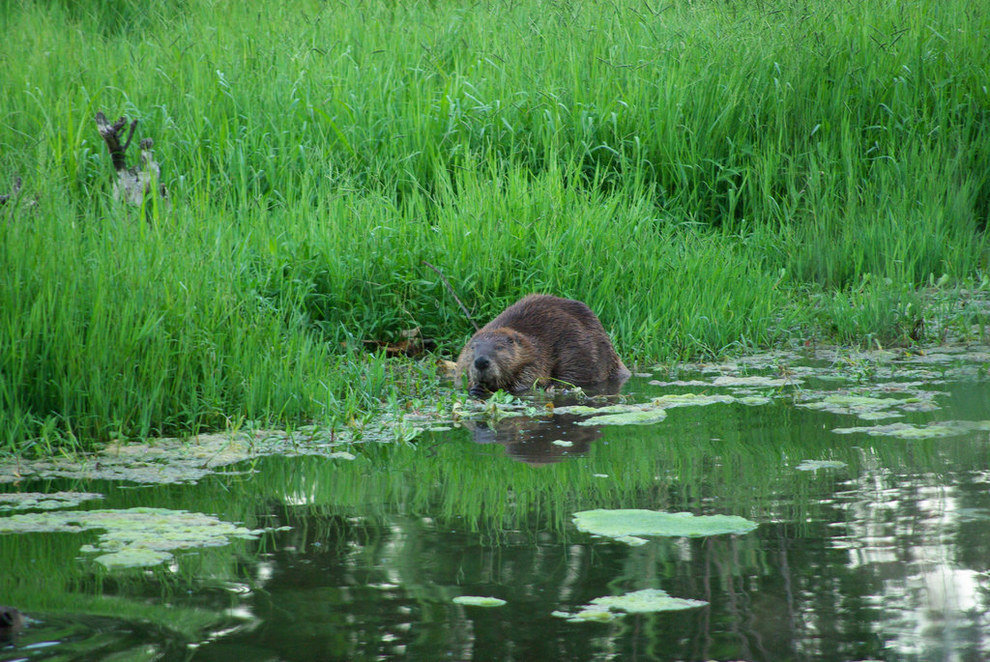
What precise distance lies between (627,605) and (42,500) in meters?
1.97

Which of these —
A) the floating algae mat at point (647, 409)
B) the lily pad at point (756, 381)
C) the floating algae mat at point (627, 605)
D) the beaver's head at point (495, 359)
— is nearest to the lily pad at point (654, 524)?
the floating algae mat at point (627, 605)

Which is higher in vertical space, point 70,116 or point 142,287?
point 70,116

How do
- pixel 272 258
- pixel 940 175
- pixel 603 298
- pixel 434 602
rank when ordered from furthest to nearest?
pixel 940 175, pixel 603 298, pixel 272 258, pixel 434 602

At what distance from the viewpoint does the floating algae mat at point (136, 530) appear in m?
2.83

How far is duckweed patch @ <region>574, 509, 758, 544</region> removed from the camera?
296 cm

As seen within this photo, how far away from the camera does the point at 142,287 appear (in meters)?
4.52

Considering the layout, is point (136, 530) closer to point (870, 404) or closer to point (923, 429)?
point (923, 429)

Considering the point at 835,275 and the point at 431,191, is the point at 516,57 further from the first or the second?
the point at 835,275

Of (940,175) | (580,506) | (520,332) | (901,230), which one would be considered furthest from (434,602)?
(940,175)

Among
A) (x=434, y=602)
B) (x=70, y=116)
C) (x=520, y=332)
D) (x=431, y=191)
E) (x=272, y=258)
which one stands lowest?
(x=434, y=602)

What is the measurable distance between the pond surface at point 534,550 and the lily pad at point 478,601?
19mm

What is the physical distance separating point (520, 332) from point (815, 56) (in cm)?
419

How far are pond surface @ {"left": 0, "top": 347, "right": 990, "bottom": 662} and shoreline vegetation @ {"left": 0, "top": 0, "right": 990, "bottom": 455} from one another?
→ 724mm

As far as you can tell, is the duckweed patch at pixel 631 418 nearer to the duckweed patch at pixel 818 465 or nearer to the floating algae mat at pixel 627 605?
the duckweed patch at pixel 818 465
